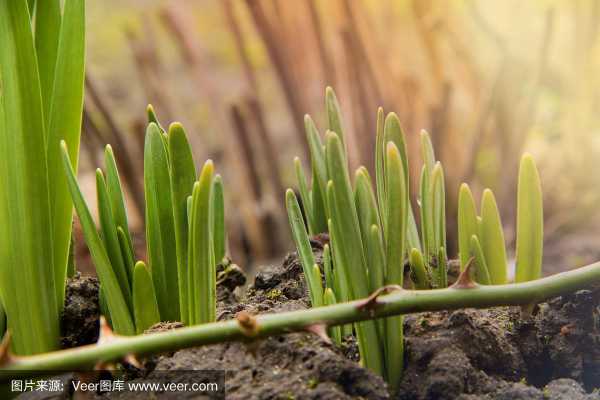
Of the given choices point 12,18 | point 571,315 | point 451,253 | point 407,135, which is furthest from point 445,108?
point 12,18

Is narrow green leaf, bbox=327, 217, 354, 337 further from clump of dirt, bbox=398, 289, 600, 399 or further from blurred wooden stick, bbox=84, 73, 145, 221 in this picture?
blurred wooden stick, bbox=84, 73, 145, 221

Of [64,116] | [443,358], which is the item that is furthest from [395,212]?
[64,116]

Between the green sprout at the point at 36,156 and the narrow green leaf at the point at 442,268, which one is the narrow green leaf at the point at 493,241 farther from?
the green sprout at the point at 36,156

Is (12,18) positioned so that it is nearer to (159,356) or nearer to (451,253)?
(159,356)

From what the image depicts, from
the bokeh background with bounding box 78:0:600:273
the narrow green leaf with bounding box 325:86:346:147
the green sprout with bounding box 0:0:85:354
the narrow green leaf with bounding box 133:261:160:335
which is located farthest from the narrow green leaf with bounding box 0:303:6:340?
the bokeh background with bounding box 78:0:600:273

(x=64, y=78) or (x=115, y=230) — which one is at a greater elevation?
(x=64, y=78)

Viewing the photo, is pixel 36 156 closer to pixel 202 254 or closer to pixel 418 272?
pixel 202 254

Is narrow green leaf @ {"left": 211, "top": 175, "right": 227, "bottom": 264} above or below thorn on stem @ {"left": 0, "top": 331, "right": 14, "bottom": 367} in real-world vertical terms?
above
